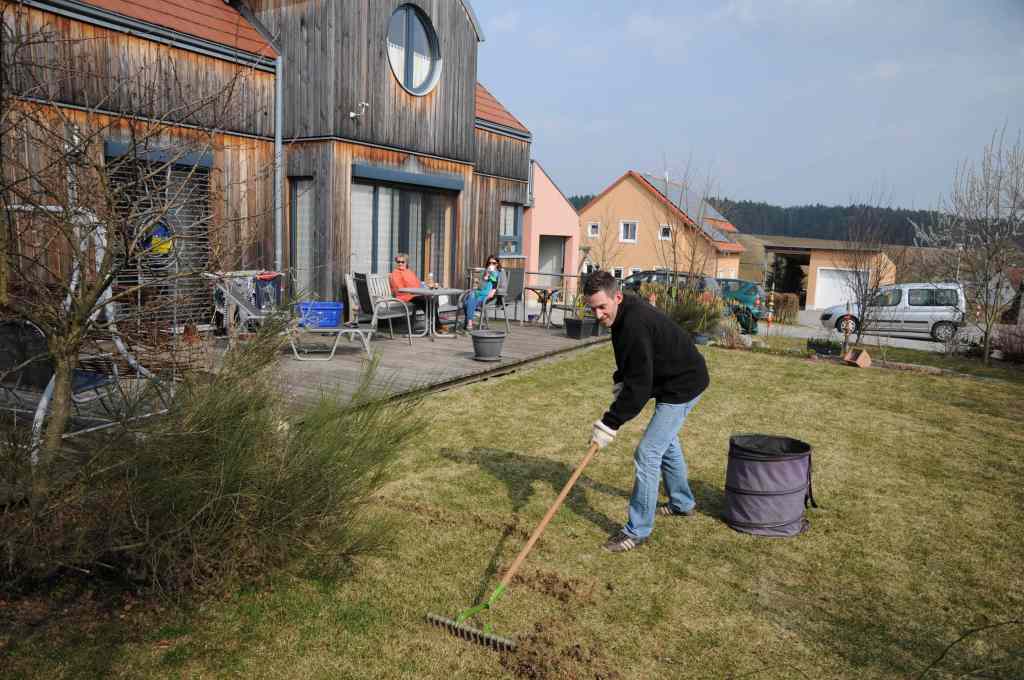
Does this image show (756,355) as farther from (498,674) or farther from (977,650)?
(498,674)

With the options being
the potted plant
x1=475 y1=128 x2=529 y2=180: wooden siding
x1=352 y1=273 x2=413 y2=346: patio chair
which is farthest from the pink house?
x1=352 y1=273 x2=413 y2=346: patio chair

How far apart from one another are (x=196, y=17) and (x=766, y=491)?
10189 mm

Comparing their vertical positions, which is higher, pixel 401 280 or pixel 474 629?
pixel 401 280

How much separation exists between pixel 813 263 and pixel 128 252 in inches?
1720

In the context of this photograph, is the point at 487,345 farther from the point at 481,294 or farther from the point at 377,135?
the point at 377,135

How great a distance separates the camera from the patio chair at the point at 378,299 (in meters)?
10.4

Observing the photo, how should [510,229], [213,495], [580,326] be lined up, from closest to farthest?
[213,495], [580,326], [510,229]

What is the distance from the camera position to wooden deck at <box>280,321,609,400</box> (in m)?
7.59

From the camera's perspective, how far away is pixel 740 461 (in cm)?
486

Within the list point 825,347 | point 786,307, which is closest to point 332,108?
point 825,347

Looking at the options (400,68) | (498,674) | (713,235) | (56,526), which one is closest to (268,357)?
(56,526)

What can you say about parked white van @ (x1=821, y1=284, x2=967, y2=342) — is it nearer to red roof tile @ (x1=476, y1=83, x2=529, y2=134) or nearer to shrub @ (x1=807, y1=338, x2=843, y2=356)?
shrub @ (x1=807, y1=338, x2=843, y2=356)

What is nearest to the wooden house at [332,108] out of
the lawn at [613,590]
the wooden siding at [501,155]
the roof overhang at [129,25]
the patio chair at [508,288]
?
the roof overhang at [129,25]

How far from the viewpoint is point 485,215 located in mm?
15461
